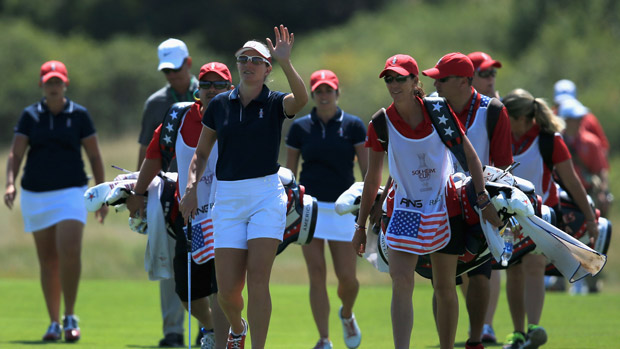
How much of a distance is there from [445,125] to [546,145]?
2.25 metres

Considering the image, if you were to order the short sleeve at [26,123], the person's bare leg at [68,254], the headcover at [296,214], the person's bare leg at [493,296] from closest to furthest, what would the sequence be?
1. the headcover at [296,214]
2. the person's bare leg at [493,296]
3. the person's bare leg at [68,254]
4. the short sleeve at [26,123]

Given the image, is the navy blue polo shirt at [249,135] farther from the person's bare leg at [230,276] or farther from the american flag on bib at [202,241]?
the american flag on bib at [202,241]

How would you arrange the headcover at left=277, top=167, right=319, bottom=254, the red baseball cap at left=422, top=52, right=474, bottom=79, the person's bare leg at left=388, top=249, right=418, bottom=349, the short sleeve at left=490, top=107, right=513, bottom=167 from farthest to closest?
the headcover at left=277, top=167, right=319, bottom=254
the short sleeve at left=490, top=107, right=513, bottom=167
the red baseball cap at left=422, top=52, right=474, bottom=79
the person's bare leg at left=388, top=249, right=418, bottom=349

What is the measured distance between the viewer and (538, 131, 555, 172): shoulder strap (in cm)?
955

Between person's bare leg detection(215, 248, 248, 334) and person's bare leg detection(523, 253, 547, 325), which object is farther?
person's bare leg detection(523, 253, 547, 325)

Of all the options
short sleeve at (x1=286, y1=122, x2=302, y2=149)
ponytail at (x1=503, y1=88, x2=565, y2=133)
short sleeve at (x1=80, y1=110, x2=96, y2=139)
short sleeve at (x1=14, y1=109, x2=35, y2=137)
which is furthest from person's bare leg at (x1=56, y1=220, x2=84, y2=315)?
ponytail at (x1=503, y1=88, x2=565, y2=133)

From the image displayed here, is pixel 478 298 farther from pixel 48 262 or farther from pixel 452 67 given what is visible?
pixel 48 262

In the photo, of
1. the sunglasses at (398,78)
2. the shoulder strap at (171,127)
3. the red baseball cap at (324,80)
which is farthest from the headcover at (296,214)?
the red baseball cap at (324,80)

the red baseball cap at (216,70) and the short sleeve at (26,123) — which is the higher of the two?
the red baseball cap at (216,70)

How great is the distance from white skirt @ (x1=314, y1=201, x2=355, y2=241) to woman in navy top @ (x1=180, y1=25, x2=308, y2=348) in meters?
2.83

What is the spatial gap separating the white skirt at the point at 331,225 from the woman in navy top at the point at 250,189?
9.30 ft

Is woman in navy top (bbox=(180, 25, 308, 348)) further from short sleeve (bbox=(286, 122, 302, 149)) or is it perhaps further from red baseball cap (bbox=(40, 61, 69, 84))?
red baseball cap (bbox=(40, 61, 69, 84))

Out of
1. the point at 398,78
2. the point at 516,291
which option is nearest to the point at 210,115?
the point at 398,78

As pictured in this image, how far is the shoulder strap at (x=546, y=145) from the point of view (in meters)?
9.55
